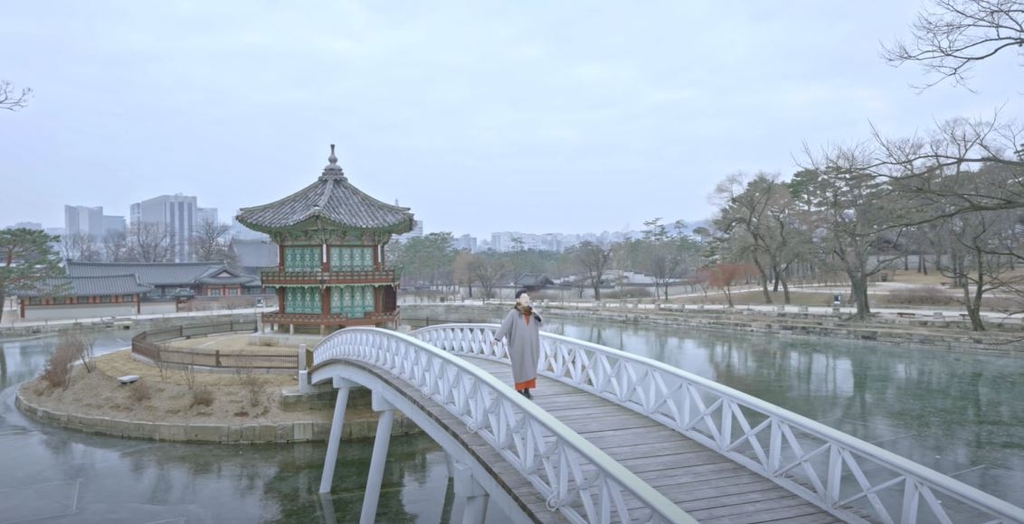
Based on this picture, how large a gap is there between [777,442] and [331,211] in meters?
23.2

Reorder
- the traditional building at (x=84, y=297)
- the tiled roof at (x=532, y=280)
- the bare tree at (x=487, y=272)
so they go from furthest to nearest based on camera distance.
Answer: the tiled roof at (x=532, y=280), the bare tree at (x=487, y=272), the traditional building at (x=84, y=297)

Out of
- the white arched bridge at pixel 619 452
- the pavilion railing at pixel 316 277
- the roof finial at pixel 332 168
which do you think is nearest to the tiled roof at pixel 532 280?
the roof finial at pixel 332 168

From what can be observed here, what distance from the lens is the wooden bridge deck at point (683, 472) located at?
6484 millimetres

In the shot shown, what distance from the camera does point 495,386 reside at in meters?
8.05

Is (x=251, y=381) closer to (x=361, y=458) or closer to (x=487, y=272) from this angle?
(x=361, y=458)

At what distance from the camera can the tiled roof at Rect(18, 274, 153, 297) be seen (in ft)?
150

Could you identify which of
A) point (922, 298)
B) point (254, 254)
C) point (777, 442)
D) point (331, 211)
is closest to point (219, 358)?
point (331, 211)

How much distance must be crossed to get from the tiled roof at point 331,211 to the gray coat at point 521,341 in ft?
61.4

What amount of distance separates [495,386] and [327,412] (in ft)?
42.7

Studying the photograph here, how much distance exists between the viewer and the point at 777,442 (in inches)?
280

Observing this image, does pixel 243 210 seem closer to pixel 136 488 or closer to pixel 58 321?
pixel 136 488

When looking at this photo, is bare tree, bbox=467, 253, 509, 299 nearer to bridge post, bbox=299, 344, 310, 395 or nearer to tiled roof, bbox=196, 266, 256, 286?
tiled roof, bbox=196, 266, 256, 286

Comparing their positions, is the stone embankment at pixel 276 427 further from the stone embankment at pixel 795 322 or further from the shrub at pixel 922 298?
the shrub at pixel 922 298

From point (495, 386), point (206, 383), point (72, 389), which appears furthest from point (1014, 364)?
point (72, 389)
